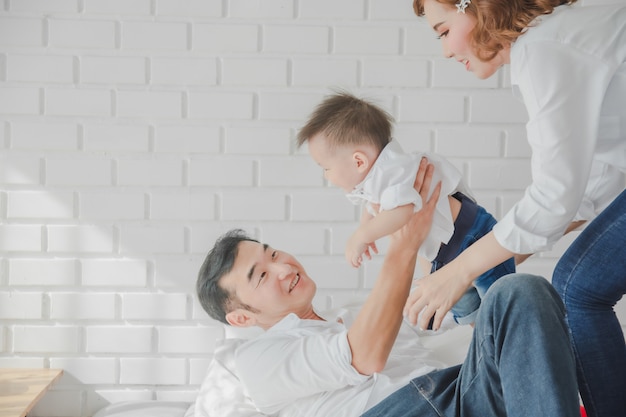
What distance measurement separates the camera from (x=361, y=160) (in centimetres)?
202

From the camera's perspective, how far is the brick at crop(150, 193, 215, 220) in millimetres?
2773

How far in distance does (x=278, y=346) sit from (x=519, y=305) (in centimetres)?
66

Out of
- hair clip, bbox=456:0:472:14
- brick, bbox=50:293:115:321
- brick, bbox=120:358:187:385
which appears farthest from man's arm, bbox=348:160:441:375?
brick, bbox=50:293:115:321

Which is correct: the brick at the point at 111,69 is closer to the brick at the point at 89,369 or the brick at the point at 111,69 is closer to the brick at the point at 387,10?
the brick at the point at 387,10

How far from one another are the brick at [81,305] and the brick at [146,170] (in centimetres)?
43

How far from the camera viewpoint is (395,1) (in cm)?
276

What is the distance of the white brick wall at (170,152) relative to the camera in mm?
2730

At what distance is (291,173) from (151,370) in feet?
2.93

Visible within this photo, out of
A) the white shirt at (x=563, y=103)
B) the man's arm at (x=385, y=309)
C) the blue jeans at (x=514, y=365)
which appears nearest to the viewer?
the blue jeans at (x=514, y=365)

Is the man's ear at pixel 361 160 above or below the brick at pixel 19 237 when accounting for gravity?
above

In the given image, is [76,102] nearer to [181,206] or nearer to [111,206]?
[111,206]

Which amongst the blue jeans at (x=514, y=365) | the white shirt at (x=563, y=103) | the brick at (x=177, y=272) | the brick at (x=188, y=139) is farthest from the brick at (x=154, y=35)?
the blue jeans at (x=514, y=365)

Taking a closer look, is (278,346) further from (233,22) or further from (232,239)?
(233,22)

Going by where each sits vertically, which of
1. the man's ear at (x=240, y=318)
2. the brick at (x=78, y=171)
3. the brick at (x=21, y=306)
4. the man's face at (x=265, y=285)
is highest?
the brick at (x=78, y=171)
